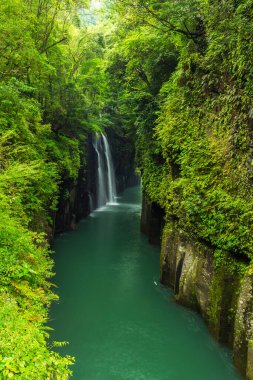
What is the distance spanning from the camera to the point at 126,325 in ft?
34.0

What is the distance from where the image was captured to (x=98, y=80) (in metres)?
23.1

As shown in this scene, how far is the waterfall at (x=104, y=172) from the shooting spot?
33.0 m

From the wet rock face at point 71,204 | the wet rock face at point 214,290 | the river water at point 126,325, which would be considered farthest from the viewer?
the wet rock face at point 71,204

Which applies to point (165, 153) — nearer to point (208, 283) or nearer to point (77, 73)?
point (208, 283)

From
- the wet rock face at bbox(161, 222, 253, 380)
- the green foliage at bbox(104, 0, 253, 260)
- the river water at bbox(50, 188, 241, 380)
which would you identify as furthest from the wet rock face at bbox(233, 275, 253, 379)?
the green foliage at bbox(104, 0, 253, 260)

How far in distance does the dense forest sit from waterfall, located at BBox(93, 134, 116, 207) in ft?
47.9

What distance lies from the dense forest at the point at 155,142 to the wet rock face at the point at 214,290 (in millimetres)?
402

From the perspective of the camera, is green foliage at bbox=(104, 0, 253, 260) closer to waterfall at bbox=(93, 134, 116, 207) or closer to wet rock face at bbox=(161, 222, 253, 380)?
wet rock face at bbox=(161, 222, 253, 380)

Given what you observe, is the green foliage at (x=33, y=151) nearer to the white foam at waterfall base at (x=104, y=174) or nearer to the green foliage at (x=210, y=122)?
the green foliage at (x=210, y=122)

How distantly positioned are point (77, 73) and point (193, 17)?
15026 millimetres

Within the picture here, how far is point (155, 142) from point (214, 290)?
30.6ft

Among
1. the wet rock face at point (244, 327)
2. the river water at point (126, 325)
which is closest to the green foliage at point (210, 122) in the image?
the wet rock face at point (244, 327)

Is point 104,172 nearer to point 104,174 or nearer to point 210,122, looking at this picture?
point 104,174

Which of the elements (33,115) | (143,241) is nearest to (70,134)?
(33,115)
